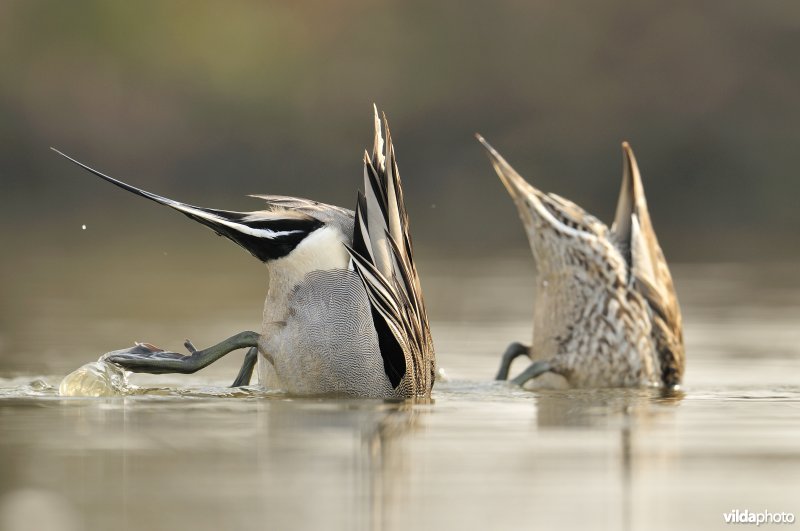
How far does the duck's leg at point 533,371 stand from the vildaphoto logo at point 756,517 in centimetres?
330

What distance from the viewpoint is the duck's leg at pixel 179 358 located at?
266 inches

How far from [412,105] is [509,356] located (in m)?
14.9

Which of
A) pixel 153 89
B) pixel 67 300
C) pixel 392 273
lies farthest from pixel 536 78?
pixel 392 273

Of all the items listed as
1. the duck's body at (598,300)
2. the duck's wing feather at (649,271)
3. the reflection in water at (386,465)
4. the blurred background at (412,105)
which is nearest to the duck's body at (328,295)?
the reflection in water at (386,465)

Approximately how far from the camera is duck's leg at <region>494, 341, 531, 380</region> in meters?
8.30

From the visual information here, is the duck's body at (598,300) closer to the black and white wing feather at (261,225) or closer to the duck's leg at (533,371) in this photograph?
the duck's leg at (533,371)

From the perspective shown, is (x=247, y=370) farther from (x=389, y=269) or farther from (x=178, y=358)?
(x=389, y=269)

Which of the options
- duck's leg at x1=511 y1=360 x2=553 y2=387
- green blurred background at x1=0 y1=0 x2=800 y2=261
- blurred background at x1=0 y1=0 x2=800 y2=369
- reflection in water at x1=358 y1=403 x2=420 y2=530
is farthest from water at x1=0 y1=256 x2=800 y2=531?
green blurred background at x1=0 y1=0 x2=800 y2=261

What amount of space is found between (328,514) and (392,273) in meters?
2.20

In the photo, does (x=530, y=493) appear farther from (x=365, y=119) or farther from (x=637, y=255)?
(x=365, y=119)

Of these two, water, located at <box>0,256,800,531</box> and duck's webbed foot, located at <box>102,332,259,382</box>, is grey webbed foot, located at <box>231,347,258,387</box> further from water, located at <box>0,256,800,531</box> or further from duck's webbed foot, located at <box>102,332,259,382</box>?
duck's webbed foot, located at <box>102,332,259,382</box>

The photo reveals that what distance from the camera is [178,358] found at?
6801 mm

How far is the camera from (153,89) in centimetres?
2411

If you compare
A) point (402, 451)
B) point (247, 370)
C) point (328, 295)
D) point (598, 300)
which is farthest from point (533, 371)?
point (402, 451)
